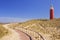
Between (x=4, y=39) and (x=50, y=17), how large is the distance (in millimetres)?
20988

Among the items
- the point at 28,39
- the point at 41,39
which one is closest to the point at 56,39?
the point at 41,39

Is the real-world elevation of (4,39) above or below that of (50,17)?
below

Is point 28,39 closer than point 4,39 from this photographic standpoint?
Yes

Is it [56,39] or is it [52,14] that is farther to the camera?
[52,14]

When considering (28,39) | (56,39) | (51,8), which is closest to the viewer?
(28,39)

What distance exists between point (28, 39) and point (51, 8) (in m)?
22.0

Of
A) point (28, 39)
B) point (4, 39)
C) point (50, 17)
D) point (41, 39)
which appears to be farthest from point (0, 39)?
point (50, 17)

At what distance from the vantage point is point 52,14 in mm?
35719

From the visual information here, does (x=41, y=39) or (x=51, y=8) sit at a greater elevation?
(x=51, y=8)

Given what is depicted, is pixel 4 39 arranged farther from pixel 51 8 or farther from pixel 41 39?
pixel 51 8

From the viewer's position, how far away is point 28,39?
14.8m

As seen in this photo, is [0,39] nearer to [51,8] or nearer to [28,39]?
[28,39]

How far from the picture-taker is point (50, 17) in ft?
118

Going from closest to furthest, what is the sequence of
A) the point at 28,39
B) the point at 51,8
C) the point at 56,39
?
the point at 28,39, the point at 56,39, the point at 51,8
